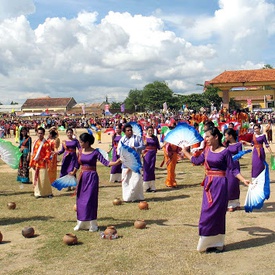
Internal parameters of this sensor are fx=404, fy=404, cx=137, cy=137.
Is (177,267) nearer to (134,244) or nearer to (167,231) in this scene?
(134,244)

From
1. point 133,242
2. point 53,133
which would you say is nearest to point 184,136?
point 133,242

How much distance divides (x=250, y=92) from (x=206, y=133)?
48362mm

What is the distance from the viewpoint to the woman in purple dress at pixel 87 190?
6941 millimetres

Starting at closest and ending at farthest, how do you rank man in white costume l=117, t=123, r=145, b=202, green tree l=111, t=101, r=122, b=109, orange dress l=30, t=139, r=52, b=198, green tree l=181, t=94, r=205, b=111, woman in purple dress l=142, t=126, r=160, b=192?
man in white costume l=117, t=123, r=145, b=202
orange dress l=30, t=139, r=52, b=198
woman in purple dress l=142, t=126, r=160, b=192
green tree l=181, t=94, r=205, b=111
green tree l=111, t=101, r=122, b=109

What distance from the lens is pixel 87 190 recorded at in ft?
22.9

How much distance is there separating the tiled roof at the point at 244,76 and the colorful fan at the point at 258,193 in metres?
42.0

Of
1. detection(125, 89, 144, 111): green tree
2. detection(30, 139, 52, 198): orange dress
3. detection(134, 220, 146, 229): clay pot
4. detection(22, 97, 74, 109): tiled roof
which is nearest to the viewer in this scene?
detection(134, 220, 146, 229): clay pot

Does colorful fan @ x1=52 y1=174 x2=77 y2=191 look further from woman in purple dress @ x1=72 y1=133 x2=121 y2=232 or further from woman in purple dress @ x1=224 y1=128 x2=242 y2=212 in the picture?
woman in purple dress @ x1=224 y1=128 x2=242 y2=212

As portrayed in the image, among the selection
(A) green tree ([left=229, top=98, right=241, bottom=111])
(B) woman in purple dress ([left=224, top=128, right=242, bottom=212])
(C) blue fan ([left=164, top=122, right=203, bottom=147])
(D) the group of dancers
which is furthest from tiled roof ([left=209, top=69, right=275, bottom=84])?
(C) blue fan ([left=164, top=122, right=203, bottom=147])

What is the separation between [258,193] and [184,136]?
153 cm

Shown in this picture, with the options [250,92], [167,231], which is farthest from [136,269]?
[250,92]

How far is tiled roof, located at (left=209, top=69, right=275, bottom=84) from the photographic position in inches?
1854

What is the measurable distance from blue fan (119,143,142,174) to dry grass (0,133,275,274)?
1000 mm

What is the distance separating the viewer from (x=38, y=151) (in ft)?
33.2
